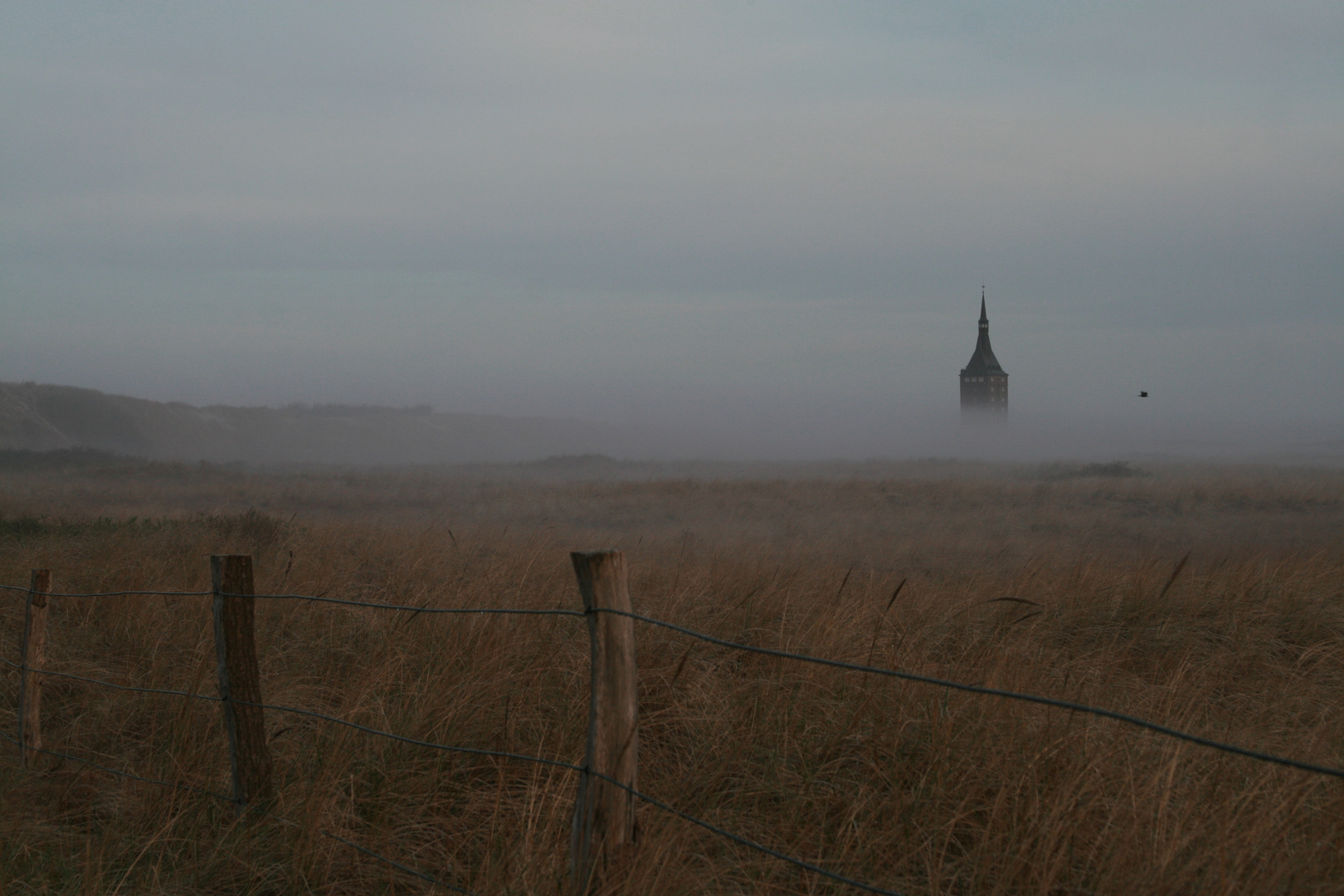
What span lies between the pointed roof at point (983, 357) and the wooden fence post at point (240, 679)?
391 ft

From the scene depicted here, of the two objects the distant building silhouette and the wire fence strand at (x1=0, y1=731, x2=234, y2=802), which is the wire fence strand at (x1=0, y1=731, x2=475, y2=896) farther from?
the distant building silhouette

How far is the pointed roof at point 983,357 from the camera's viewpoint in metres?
115

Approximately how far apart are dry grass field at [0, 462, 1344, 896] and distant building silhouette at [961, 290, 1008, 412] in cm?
10986

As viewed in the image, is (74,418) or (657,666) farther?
(74,418)

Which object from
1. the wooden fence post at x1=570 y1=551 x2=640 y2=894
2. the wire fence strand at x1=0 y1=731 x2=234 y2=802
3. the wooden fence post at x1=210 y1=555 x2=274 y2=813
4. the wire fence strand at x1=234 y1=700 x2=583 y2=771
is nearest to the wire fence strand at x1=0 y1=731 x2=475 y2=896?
the wire fence strand at x1=0 y1=731 x2=234 y2=802

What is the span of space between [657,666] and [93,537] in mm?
9325

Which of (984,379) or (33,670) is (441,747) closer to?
(33,670)

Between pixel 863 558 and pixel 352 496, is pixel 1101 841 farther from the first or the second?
pixel 352 496

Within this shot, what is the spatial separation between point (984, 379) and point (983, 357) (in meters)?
3.04

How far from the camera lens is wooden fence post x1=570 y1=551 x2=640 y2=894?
2512mm

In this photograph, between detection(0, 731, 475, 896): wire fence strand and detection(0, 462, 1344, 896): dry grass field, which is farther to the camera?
detection(0, 731, 475, 896): wire fence strand

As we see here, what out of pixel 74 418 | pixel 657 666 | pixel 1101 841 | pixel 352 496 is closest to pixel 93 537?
pixel 657 666

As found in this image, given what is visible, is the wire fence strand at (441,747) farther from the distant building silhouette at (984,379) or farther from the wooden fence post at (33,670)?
the distant building silhouette at (984,379)

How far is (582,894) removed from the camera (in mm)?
2527
